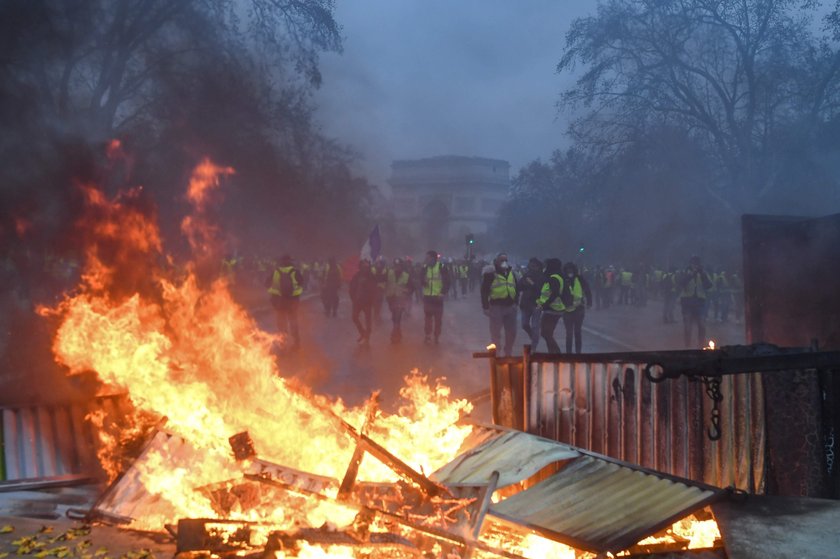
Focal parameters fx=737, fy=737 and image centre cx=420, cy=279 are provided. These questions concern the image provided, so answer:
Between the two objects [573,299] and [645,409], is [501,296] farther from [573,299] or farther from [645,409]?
[645,409]

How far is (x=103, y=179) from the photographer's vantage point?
12766 millimetres

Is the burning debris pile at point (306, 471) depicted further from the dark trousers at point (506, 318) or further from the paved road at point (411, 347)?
the dark trousers at point (506, 318)

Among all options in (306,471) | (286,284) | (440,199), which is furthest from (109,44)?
(440,199)

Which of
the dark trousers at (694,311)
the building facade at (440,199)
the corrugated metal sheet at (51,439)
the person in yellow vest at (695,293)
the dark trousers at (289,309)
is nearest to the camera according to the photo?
the corrugated metal sheet at (51,439)

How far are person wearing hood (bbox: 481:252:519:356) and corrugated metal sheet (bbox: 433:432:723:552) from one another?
7.45 m

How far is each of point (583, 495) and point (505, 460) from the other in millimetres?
795

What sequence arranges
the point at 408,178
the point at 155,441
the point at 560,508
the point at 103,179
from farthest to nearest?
the point at 408,178
the point at 103,179
the point at 155,441
the point at 560,508

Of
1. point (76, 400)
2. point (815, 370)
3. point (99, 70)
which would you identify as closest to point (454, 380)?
point (76, 400)

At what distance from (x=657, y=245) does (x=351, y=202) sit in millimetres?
17948

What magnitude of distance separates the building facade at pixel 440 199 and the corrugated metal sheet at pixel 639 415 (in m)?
85.9

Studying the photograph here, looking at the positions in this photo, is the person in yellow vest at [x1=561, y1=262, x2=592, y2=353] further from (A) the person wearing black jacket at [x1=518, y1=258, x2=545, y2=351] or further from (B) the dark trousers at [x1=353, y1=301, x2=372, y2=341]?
(B) the dark trousers at [x1=353, y1=301, x2=372, y2=341]

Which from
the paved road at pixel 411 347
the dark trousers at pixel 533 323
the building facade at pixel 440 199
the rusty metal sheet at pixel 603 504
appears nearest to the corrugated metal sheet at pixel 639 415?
the rusty metal sheet at pixel 603 504

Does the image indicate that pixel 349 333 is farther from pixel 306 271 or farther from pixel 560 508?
pixel 306 271

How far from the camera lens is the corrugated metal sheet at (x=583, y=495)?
437 centimetres
